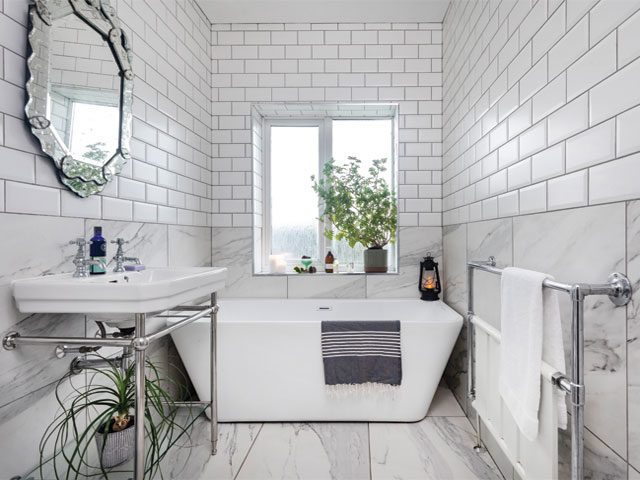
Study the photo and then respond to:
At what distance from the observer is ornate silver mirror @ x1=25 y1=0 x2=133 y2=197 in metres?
1.31

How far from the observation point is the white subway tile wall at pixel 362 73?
2.81 meters

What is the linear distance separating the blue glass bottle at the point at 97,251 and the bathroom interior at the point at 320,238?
2cm

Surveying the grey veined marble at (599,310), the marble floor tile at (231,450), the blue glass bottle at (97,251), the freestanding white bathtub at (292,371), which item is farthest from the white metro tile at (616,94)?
the marble floor tile at (231,450)

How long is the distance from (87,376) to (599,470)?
1949 millimetres

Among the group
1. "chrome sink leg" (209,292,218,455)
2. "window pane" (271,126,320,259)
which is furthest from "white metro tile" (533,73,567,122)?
"window pane" (271,126,320,259)

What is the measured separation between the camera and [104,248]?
1.50m

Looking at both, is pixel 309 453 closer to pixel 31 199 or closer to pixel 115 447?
pixel 115 447

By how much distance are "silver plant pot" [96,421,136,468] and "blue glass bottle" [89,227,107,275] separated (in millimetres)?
634

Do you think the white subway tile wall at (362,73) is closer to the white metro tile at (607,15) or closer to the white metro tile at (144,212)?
the white metro tile at (144,212)

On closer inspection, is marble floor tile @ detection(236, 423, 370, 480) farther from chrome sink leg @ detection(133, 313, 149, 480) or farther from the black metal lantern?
the black metal lantern

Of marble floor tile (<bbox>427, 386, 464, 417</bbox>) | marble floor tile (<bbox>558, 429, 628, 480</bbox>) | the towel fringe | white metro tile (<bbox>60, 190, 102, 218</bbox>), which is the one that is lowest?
marble floor tile (<bbox>427, 386, 464, 417</bbox>)

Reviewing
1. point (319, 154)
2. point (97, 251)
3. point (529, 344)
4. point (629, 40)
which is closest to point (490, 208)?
point (529, 344)

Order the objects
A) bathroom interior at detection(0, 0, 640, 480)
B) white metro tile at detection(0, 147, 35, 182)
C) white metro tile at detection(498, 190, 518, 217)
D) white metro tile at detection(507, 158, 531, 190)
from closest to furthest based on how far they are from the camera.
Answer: bathroom interior at detection(0, 0, 640, 480) < white metro tile at detection(0, 147, 35, 182) < white metro tile at detection(507, 158, 531, 190) < white metro tile at detection(498, 190, 518, 217)

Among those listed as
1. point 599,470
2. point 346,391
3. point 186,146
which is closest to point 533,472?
point 599,470
